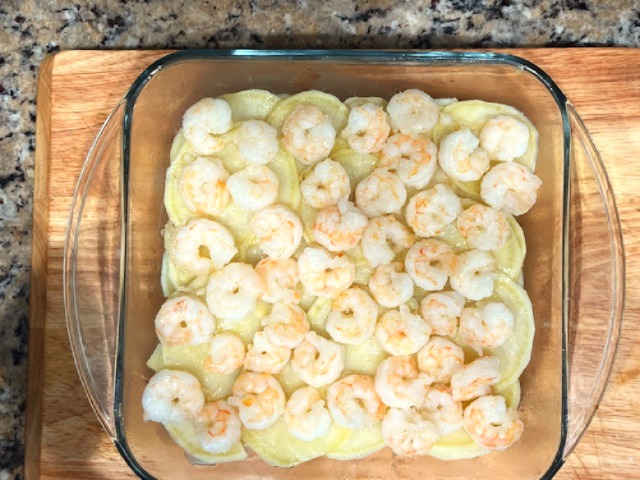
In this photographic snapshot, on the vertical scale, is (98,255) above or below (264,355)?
above

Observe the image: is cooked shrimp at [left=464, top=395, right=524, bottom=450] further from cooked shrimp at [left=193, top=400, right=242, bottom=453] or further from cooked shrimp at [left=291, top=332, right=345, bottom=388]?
cooked shrimp at [left=193, top=400, right=242, bottom=453]

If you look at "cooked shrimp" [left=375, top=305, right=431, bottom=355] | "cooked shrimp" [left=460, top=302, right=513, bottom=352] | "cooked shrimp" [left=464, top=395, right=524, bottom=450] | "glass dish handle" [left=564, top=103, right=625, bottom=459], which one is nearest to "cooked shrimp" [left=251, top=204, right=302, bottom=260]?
"cooked shrimp" [left=375, top=305, right=431, bottom=355]

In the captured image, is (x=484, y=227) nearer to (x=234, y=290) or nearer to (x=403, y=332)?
(x=403, y=332)

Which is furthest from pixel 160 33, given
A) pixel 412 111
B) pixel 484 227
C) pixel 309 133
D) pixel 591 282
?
pixel 591 282

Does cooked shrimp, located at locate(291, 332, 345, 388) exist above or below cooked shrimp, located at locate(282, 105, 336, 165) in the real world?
below

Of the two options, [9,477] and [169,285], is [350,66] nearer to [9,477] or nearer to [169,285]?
[169,285]

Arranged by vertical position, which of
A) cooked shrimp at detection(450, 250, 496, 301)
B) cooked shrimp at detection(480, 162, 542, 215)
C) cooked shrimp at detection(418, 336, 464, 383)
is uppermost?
cooked shrimp at detection(480, 162, 542, 215)

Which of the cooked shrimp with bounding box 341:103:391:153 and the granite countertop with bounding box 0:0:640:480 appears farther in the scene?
the granite countertop with bounding box 0:0:640:480
